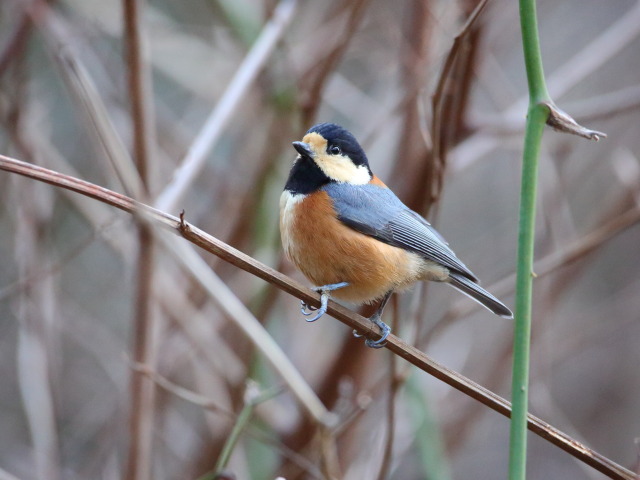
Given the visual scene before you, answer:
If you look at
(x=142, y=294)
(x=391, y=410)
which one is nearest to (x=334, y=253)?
(x=391, y=410)

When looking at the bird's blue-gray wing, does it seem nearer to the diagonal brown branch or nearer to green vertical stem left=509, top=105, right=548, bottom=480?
the diagonal brown branch

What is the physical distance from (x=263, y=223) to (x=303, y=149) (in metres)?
0.80

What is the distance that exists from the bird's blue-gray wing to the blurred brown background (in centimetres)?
9

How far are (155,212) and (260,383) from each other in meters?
1.66

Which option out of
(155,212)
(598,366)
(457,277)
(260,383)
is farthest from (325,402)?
(598,366)

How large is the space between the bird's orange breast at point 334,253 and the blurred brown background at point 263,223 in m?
0.14

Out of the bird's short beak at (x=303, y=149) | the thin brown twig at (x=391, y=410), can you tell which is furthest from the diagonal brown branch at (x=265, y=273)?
the bird's short beak at (x=303, y=149)

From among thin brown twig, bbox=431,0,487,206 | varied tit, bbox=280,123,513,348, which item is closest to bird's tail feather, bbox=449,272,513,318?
varied tit, bbox=280,123,513,348

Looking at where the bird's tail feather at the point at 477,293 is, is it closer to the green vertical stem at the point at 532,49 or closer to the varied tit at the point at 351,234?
the varied tit at the point at 351,234

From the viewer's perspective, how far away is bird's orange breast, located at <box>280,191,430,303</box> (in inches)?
94.0

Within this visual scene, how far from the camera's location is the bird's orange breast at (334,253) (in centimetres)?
239

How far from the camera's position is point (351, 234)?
244cm

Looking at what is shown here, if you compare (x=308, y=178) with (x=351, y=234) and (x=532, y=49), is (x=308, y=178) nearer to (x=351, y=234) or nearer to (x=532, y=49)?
(x=351, y=234)

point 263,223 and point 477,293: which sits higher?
point 263,223
